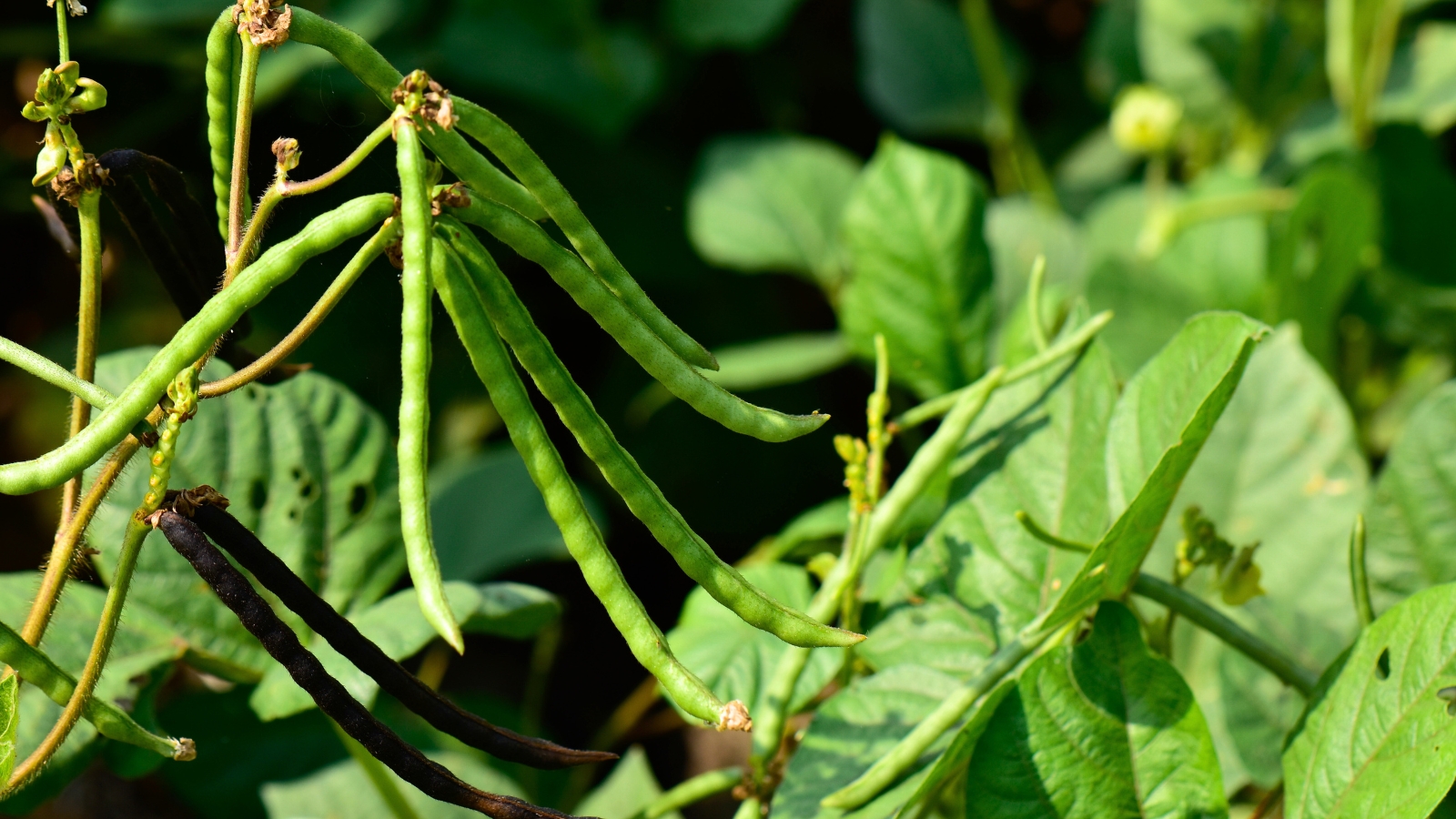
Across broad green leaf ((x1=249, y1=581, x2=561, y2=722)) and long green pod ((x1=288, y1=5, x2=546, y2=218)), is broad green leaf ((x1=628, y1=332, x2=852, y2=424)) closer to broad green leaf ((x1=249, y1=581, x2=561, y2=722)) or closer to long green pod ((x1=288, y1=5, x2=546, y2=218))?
broad green leaf ((x1=249, y1=581, x2=561, y2=722))

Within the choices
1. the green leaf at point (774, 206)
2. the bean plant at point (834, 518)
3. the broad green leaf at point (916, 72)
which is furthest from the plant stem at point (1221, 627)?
the broad green leaf at point (916, 72)

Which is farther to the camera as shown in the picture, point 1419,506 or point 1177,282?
point 1177,282

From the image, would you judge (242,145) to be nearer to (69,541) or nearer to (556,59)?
(69,541)

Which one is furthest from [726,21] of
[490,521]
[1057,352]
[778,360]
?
[1057,352]

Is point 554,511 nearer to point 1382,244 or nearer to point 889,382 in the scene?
point 889,382

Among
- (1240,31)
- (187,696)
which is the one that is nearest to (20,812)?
(187,696)

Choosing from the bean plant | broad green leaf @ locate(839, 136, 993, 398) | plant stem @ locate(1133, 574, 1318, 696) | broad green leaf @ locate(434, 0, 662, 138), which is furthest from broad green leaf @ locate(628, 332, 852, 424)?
plant stem @ locate(1133, 574, 1318, 696)
